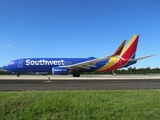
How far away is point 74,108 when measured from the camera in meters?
7.73

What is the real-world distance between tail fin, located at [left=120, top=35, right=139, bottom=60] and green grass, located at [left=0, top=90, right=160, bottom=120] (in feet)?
104

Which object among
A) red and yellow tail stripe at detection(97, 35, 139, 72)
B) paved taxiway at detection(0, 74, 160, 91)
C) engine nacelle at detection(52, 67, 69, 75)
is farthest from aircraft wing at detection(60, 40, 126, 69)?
paved taxiway at detection(0, 74, 160, 91)

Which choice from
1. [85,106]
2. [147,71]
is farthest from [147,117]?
[147,71]

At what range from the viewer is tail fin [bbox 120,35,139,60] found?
40.1 meters

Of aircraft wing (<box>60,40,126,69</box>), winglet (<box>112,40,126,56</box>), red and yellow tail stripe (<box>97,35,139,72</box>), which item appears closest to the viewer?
aircraft wing (<box>60,40,126,69</box>)

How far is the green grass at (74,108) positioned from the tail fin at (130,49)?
31711 mm

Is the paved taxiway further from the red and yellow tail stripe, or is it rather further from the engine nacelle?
the red and yellow tail stripe

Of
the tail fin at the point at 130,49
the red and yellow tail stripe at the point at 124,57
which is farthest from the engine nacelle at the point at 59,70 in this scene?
the tail fin at the point at 130,49

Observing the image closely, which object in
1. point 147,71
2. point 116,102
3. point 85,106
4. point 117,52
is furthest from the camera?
point 147,71

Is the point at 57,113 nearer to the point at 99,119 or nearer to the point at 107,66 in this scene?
the point at 99,119

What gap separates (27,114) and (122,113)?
11.0 ft

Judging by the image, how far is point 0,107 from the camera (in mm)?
7582

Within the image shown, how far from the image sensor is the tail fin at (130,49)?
132 feet

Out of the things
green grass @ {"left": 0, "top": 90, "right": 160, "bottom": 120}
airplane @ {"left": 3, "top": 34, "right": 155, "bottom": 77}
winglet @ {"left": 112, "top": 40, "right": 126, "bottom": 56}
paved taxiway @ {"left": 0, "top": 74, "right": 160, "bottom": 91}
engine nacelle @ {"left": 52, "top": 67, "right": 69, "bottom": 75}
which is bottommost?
green grass @ {"left": 0, "top": 90, "right": 160, "bottom": 120}
